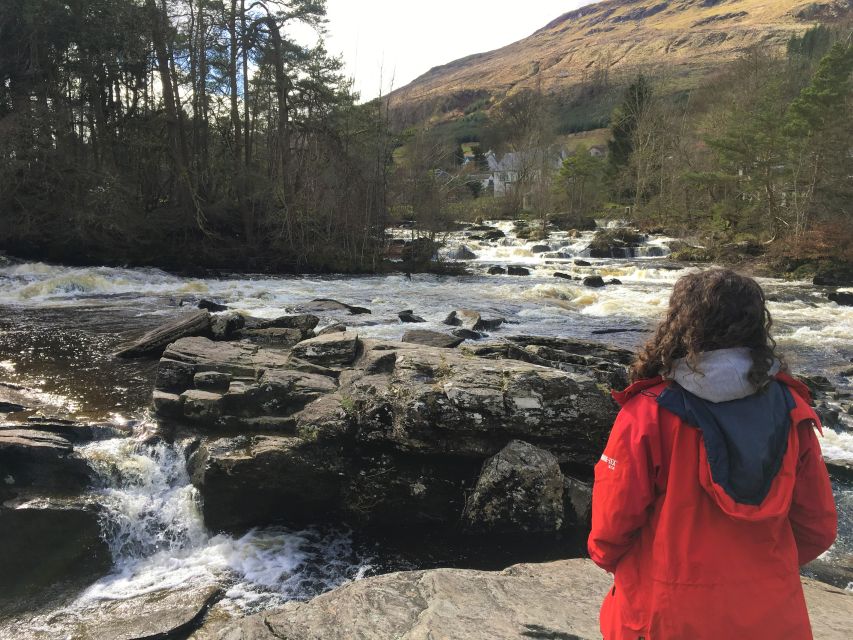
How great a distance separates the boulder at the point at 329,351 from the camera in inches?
311

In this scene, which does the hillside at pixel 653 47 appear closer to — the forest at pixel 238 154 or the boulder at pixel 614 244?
the boulder at pixel 614 244

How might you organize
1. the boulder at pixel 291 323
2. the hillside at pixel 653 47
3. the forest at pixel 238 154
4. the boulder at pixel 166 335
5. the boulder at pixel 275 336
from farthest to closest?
the hillside at pixel 653 47
the forest at pixel 238 154
the boulder at pixel 291 323
the boulder at pixel 275 336
the boulder at pixel 166 335

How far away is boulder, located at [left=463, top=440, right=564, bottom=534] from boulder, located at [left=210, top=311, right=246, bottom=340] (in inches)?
266

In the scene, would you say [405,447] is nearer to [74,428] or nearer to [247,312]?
[74,428]

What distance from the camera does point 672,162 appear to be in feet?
131

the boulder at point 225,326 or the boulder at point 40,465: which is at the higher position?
the boulder at point 225,326

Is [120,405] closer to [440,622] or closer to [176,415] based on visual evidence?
[176,415]

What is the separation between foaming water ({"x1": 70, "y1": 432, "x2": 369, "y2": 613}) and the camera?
4.77 m

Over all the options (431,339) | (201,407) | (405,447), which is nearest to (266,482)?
(405,447)

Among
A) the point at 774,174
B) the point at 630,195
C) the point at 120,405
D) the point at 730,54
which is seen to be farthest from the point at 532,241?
the point at 730,54

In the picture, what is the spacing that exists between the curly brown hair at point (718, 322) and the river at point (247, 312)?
0.40 m

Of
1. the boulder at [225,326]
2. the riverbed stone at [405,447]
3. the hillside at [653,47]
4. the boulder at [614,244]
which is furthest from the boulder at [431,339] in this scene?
the hillside at [653,47]

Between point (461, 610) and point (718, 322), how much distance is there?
243 centimetres

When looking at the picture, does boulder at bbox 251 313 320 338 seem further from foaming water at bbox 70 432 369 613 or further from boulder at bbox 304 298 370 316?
foaming water at bbox 70 432 369 613
